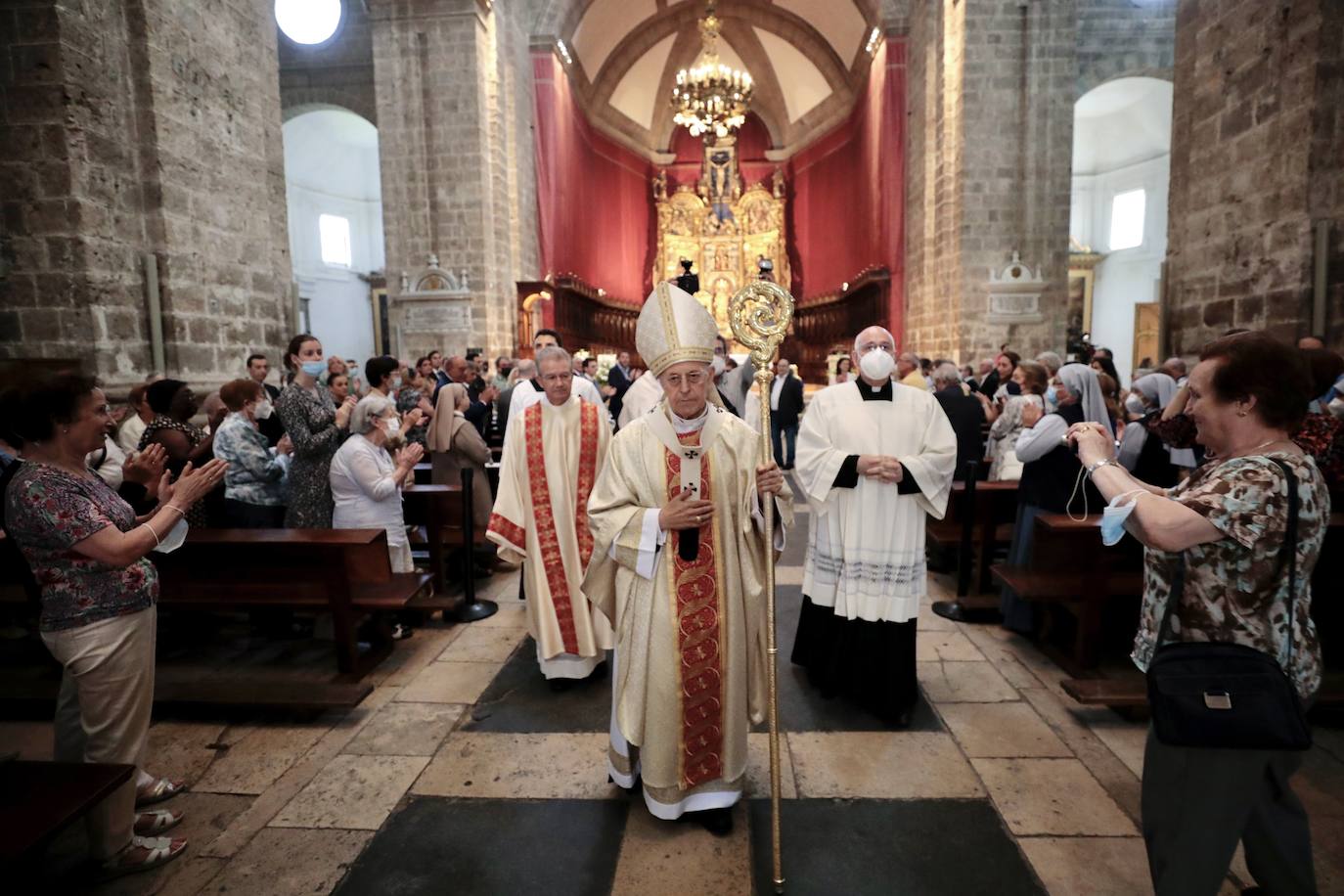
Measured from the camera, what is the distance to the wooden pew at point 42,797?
1727 mm

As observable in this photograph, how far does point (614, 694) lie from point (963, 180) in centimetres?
1129

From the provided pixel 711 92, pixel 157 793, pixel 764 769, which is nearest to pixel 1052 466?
pixel 764 769

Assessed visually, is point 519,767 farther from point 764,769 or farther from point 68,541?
point 68,541

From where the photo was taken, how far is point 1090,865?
2393mm

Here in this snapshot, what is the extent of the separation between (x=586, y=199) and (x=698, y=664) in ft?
59.3

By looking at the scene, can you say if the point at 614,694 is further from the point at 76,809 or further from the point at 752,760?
the point at 76,809

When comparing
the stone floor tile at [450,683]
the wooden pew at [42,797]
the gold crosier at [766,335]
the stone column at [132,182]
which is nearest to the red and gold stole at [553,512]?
the stone floor tile at [450,683]

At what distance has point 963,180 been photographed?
11570mm

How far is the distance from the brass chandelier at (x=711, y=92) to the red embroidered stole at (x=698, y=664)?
53.6 feet

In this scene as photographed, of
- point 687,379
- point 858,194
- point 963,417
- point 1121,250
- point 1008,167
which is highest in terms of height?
point 858,194

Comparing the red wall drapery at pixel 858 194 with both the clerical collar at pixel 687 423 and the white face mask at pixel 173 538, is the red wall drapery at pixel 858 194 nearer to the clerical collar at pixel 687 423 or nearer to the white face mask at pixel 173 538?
the clerical collar at pixel 687 423

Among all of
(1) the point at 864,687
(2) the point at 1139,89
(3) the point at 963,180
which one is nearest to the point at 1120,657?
(1) the point at 864,687

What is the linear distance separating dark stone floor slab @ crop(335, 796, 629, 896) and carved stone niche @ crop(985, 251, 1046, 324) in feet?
35.3

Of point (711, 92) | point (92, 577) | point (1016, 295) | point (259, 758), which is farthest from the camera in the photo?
point (711, 92)
